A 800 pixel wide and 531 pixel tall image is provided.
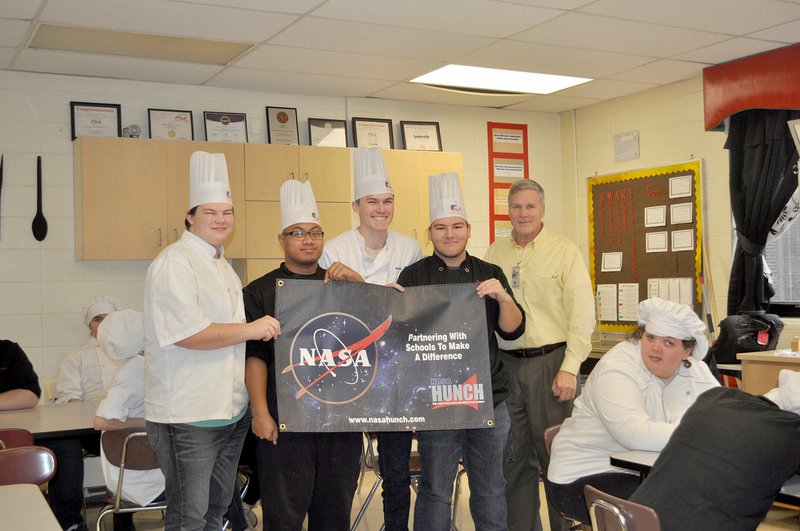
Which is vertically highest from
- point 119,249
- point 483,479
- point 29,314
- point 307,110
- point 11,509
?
point 307,110

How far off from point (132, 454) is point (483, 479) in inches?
62.1

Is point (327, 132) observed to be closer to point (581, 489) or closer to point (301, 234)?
point (301, 234)

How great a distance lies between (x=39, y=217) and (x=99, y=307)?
80 cm

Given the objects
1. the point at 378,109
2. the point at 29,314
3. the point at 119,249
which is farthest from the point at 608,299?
the point at 29,314

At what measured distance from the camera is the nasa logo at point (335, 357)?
3.27 meters

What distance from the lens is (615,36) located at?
5375mm

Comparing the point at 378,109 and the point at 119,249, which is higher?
the point at 378,109

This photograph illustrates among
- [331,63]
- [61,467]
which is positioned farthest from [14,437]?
[331,63]

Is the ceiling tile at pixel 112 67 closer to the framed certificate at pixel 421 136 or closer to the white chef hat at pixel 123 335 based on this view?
the framed certificate at pixel 421 136

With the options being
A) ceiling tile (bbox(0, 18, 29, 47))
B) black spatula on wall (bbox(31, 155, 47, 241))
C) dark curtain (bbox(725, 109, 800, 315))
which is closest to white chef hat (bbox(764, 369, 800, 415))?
dark curtain (bbox(725, 109, 800, 315))

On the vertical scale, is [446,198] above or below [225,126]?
below

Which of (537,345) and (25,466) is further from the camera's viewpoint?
(537,345)

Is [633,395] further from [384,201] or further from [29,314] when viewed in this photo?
[29,314]

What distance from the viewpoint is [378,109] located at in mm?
7113
